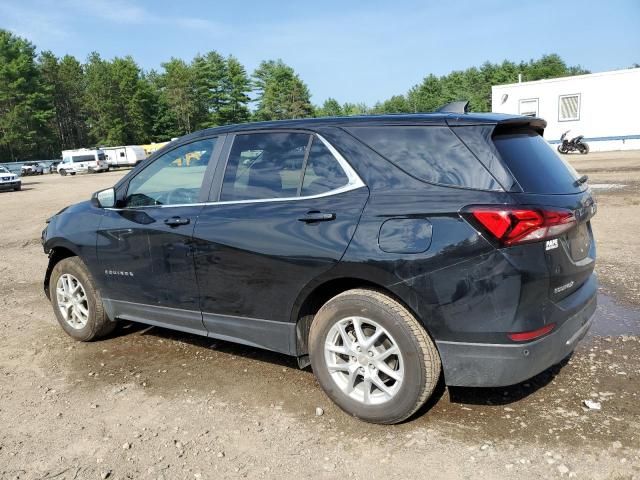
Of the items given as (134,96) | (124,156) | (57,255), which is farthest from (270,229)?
(134,96)

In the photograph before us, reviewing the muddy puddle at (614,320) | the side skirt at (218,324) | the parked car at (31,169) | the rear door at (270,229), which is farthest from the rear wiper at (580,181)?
the parked car at (31,169)

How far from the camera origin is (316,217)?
3287mm

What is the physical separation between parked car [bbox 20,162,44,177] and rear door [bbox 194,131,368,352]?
59327mm

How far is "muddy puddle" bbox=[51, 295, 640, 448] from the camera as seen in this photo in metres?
3.17

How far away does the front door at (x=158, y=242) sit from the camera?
Result: 13.0ft

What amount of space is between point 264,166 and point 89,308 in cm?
222

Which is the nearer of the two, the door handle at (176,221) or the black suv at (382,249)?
the black suv at (382,249)

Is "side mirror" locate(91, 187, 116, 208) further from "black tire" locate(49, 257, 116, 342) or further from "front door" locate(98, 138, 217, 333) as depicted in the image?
"black tire" locate(49, 257, 116, 342)

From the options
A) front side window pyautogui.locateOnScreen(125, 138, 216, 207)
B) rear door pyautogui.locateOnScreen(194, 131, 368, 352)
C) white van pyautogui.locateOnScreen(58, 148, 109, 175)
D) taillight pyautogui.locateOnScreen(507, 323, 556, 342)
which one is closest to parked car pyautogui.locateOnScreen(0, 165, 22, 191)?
white van pyautogui.locateOnScreen(58, 148, 109, 175)

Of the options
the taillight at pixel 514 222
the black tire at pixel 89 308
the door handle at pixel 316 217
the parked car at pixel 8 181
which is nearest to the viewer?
the taillight at pixel 514 222

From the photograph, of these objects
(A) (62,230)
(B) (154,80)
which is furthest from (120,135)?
(A) (62,230)

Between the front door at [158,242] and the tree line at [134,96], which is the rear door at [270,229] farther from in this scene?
the tree line at [134,96]

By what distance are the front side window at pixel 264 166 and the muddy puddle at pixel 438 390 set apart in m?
1.35

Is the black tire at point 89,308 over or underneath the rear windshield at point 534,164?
underneath
